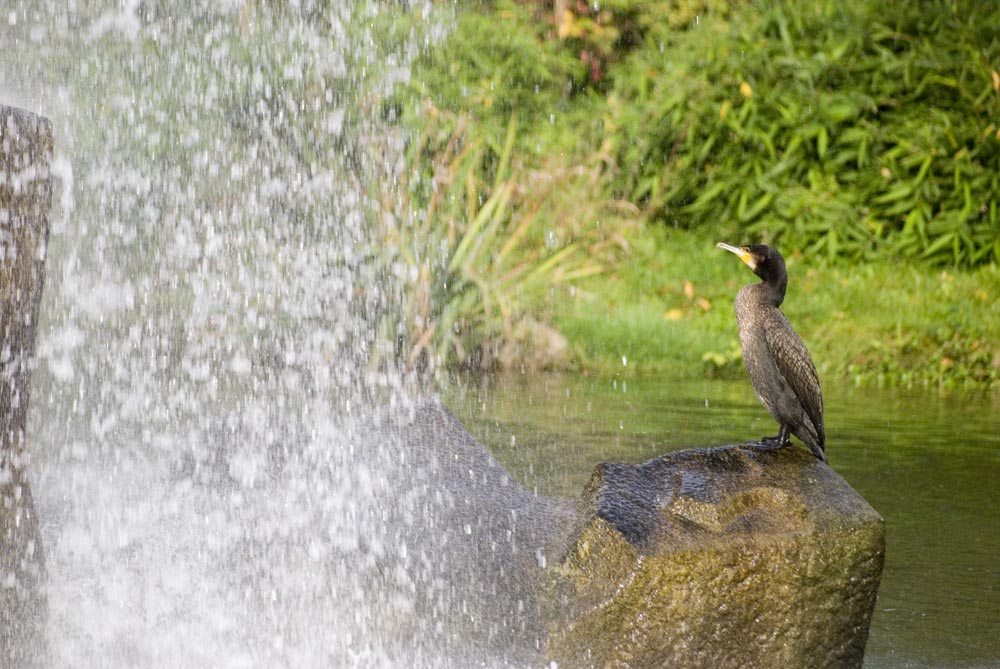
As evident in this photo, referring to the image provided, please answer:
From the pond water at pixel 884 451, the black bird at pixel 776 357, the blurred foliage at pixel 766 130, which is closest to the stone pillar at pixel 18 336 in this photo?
the black bird at pixel 776 357

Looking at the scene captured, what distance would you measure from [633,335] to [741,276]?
2.05 meters

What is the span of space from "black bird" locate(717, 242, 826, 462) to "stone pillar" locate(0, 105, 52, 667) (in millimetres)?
1952

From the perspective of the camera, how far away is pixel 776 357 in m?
4.13

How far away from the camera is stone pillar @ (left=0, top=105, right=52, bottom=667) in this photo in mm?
3533

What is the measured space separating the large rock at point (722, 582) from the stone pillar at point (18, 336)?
1.43 m

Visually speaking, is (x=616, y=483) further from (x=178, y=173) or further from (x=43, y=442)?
(x=178, y=173)

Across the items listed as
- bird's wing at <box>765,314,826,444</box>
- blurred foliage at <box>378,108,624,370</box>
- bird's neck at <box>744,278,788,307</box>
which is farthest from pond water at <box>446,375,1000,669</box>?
bird's neck at <box>744,278,788,307</box>

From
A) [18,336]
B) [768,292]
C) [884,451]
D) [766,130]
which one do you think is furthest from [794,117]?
[18,336]

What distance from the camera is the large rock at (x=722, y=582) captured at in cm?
359

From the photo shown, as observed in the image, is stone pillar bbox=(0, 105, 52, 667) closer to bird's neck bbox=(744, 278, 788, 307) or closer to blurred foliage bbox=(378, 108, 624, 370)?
bird's neck bbox=(744, 278, 788, 307)

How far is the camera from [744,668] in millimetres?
3633

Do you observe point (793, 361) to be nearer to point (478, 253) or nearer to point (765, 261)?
point (765, 261)

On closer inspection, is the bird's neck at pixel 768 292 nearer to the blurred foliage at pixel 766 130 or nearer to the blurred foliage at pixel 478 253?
the blurred foliage at pixel 478 253

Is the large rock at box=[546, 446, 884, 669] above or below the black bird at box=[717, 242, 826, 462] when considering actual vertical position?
below
